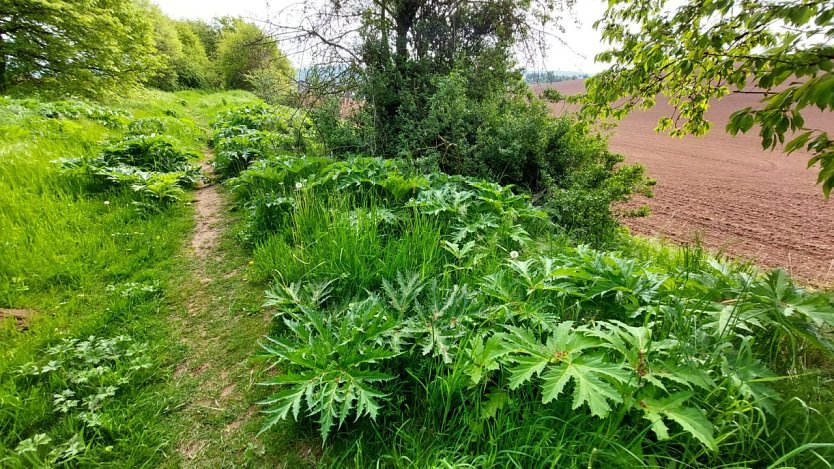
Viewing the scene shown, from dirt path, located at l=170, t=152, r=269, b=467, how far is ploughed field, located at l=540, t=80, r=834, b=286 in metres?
3.25

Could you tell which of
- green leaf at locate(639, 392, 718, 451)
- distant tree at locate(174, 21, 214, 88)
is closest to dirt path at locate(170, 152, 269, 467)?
green leaf at locate(639, 392, 718, 451)

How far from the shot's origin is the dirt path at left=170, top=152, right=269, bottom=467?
1799 mm

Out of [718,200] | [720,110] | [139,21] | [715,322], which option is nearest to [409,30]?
[715,322]

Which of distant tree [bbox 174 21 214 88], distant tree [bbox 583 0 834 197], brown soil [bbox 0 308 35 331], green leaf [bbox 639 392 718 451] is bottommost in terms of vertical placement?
brown soil [bbox 0 308 35 331]

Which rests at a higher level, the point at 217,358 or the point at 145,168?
the point at 145,168

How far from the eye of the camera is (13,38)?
10.9m

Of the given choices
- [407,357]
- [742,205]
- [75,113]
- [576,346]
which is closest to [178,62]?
[75,113]

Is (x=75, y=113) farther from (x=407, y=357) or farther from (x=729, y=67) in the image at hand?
(x=729, y=67)

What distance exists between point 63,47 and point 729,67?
1731cm

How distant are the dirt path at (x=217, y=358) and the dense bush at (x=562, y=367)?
221 mm

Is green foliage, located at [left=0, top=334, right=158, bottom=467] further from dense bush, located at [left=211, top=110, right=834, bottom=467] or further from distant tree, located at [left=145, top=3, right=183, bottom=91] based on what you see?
distant tree, located at [left=145, top=3, right=183, bottom=91]

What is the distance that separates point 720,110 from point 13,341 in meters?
38.2

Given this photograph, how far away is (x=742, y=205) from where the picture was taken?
10.6 metres

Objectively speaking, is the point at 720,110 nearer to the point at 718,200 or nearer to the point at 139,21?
the point at 718,200
